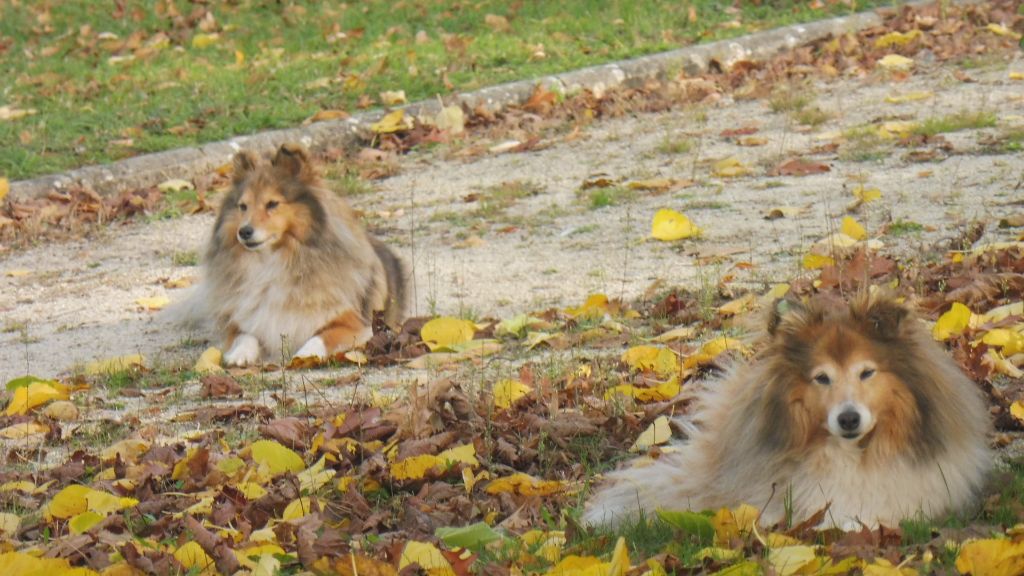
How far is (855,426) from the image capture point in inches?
166

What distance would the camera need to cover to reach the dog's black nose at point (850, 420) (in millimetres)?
4195

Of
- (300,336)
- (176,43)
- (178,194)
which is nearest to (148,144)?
(178,194)

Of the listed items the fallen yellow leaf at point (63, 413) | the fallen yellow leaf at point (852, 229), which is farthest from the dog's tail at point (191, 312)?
the fallen yellow leaf at point (852, 229)

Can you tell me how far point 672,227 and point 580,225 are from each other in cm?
86

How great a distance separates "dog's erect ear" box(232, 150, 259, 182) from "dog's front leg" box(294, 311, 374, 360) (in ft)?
3.01

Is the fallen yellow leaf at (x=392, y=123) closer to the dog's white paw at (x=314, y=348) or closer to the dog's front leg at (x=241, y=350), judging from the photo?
the dog's front leg at (x=241, y=350)

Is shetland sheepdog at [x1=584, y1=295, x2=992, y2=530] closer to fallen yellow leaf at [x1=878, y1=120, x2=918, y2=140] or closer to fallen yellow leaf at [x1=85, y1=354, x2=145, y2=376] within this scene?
fallen yellow leaf at [x1=85, y1=354, x2=145, y2=376]

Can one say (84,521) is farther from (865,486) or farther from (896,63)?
(896,63)

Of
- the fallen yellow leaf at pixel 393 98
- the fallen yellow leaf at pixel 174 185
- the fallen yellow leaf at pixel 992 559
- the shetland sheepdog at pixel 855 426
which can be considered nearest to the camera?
the fallen yellow leaf at pixel 992 559

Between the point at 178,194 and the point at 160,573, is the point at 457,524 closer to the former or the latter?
the point at 160,573

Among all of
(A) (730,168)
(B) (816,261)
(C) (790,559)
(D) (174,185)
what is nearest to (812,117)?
(A) (730,168)

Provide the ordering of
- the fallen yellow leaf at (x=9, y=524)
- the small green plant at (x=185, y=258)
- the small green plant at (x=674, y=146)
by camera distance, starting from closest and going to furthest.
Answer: the fallen yellow leaf at (x=9, y=524) < the small green plant at (x=185, y=258) < the small green plant at (x=674, y=146)

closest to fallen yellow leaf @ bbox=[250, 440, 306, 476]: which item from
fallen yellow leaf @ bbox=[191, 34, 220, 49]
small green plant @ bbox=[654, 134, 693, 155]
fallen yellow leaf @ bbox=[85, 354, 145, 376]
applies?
fallen yellow leaf @ bbox=[85, 354, 145, 376]

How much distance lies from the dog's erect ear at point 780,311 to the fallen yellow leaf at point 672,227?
4.24 metres
